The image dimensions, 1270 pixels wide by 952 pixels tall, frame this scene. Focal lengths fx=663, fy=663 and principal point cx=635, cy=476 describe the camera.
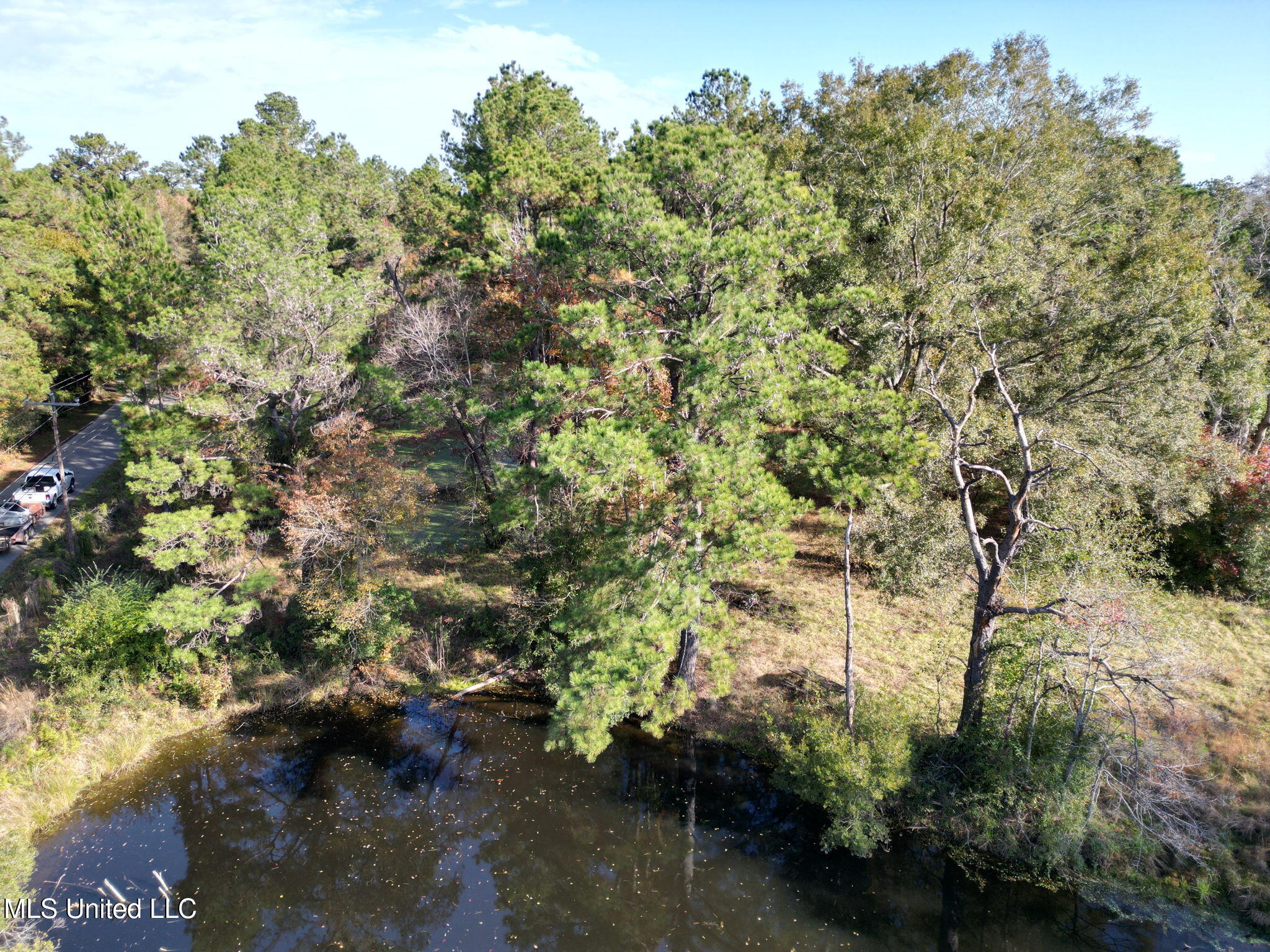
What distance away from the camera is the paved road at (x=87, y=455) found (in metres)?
31.4

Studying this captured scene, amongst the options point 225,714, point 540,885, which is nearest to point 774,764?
point 540,885

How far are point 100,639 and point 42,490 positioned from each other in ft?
56.2

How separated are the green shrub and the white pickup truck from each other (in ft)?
42.9

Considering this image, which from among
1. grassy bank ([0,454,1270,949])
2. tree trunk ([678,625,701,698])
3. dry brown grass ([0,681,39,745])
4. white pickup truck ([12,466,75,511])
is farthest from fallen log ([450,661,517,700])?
white pickup truck ([12,466,75,511])

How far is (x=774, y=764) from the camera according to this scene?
56.6 feet

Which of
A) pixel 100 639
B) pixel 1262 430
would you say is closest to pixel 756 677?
pixel 100 639

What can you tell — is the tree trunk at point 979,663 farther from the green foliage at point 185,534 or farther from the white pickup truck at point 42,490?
the white pickup truck at point 42,490

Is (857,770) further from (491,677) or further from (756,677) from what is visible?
(491,677)

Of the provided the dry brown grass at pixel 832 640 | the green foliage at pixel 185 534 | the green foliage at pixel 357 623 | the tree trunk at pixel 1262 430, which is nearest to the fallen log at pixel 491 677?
the green foliage at pixel 357 623

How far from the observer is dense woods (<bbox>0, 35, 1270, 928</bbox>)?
14148mm

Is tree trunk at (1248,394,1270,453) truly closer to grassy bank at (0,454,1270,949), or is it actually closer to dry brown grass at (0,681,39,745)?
grassy bank at (0,454,1270,949)

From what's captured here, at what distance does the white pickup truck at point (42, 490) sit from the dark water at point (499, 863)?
60.8 ft

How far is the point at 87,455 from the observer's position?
1406 inches

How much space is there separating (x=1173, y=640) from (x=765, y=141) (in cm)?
2050
